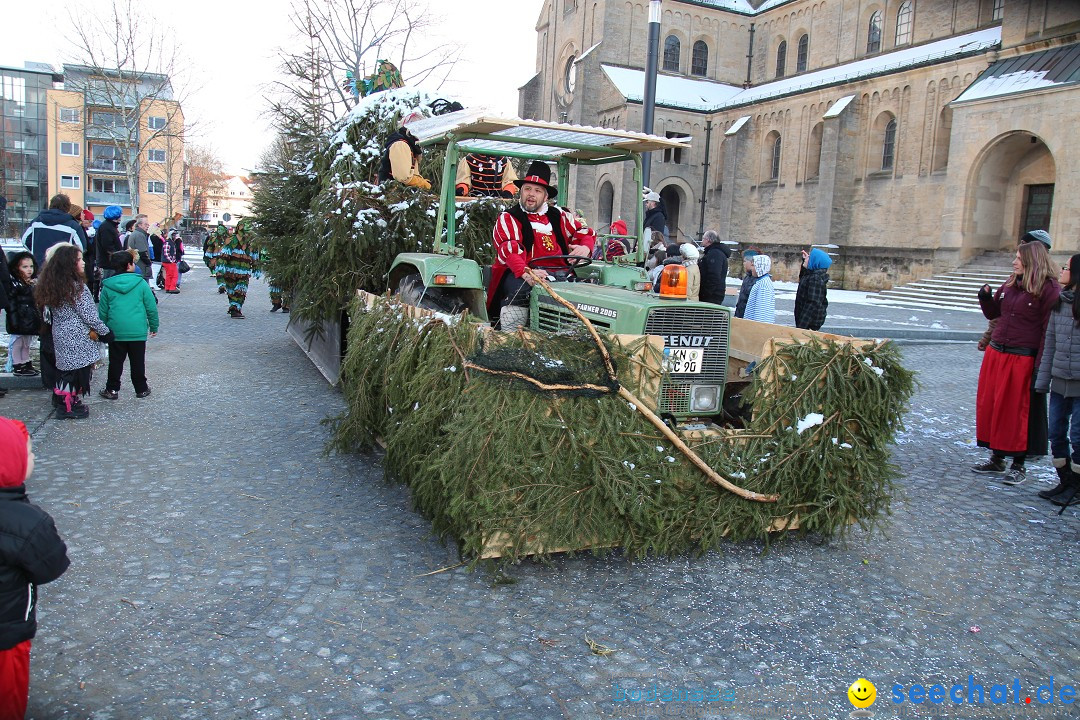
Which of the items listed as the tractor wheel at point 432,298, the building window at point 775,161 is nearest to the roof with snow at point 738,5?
the building window at point 775,161

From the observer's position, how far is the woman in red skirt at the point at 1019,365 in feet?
19.1

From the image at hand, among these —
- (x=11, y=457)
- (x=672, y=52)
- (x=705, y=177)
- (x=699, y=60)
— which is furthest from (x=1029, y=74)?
(x=11, y=457)

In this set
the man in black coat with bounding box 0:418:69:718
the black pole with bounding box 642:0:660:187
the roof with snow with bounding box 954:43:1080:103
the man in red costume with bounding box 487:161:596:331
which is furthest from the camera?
the roof with snow with bounding box 954:43:1080:103

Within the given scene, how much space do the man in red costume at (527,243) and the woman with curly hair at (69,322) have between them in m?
3.77

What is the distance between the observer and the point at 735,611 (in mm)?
3564

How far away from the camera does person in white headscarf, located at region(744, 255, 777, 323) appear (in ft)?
28.0

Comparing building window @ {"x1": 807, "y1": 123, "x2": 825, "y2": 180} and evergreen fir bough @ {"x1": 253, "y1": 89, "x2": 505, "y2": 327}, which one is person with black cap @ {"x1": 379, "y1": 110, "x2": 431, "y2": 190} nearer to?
evergreen fir bough @ {"x1": 253, "y1": 89, "x2": 505, "y2": 327}

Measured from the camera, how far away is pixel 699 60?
147 feet

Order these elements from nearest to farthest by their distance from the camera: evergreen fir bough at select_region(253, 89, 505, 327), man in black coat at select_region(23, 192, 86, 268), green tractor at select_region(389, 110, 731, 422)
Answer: green tractor at select_region(389, 110, 731, 422) < evergreen fir bough at select_region(253, 89, 505, 327) < man in black coat at select_region(23, 192, 86, 268)

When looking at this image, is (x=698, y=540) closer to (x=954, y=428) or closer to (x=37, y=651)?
(x=37, y=651)

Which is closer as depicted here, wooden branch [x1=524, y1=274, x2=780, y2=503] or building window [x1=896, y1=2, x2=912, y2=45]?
wooden branch [x1=524, y1=274, x2=780, y2=503]

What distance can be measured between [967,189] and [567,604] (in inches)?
1150

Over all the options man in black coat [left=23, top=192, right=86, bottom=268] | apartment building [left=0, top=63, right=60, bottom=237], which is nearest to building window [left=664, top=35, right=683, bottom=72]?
man in black coat [left=23, top=192, right=86, bottom=268]

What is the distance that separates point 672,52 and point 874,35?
1162 cm
